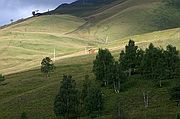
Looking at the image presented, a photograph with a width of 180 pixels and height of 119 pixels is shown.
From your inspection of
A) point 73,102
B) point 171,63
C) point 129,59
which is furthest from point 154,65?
point 73,102

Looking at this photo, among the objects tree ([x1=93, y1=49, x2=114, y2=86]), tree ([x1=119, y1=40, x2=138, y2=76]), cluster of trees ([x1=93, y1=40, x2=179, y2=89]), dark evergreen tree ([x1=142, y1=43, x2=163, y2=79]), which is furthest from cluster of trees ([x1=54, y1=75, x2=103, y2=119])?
tree ([x1=119, y1=40, x2=138, y2=76])

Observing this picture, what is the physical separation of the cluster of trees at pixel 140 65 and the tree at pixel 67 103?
755 inches

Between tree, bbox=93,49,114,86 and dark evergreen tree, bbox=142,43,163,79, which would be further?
tree, bbox=93,49,114,86

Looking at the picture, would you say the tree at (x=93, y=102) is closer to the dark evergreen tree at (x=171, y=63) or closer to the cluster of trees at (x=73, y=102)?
the cluster of trees at (x=73, y=102)

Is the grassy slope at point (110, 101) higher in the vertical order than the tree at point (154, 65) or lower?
lower

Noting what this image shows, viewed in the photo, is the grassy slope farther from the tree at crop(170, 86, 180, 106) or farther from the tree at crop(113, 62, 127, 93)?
the tree at crop(113, 62, 127, 93)

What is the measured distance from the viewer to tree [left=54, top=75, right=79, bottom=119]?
9631cm

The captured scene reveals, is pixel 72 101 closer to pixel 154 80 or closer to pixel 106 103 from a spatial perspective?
pixel 106 103

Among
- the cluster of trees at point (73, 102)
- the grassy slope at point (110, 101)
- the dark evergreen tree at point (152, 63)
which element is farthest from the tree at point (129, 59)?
the cluster of trees at point (73, 102)

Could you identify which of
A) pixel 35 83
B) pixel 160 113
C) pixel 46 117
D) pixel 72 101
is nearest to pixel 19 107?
pixel 46 117

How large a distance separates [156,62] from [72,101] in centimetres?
3138

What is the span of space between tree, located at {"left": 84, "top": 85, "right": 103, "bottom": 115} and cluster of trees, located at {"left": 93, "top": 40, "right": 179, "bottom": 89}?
18.8 metres

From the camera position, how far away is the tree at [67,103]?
9631 centimetres

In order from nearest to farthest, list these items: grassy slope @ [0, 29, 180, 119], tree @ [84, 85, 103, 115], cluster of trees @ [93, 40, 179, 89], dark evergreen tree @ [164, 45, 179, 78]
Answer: grassy slope @ [0, 29, 180, 119], tree @ [84, 85, 103, 115], cluster of trees @ [93, 40, 179, 89], dark evergreen tree @ [164, 45, 179, 78]
